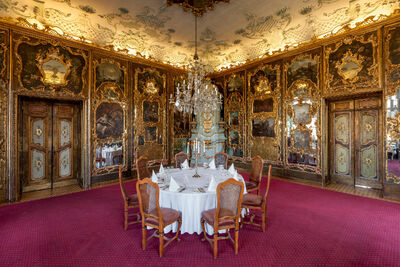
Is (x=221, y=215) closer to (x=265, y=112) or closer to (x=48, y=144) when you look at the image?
(x=265, y=112)

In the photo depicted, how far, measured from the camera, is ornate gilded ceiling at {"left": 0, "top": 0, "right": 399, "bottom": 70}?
532cm

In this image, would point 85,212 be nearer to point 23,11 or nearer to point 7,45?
point 7,45

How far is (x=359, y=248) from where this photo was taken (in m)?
3.13

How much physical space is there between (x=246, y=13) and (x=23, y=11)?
6.03 meters

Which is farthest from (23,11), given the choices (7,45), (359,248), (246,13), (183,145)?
(359,248)

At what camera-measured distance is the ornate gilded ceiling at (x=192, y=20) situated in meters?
5.32

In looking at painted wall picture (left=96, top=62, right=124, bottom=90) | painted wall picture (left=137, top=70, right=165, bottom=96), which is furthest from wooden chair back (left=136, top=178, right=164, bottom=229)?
painted wall picture (left=137, top=70, right=165, bottom=96)

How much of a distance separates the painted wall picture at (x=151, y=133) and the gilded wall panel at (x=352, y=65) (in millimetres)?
6337

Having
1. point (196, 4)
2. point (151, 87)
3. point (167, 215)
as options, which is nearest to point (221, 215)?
point (167, 215)

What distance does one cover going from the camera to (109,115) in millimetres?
7148

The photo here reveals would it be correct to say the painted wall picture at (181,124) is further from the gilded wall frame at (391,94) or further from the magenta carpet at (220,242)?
the gilded wall frame at (391,94)

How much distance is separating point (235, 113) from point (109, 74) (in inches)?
210

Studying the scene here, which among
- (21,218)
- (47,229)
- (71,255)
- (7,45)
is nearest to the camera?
(71,255)

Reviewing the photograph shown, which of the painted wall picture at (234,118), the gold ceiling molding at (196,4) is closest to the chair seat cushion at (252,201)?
the gold ceiling molding at (196,4)
